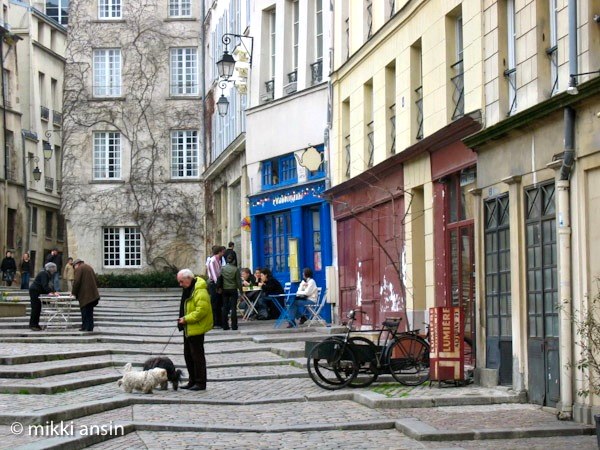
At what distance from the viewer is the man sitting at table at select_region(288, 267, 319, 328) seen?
85.4ft

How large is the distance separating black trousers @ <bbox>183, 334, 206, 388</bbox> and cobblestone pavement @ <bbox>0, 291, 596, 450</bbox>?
22 cm

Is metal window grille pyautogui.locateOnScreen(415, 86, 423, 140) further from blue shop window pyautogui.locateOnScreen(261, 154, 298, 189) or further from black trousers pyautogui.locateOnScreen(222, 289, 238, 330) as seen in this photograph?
blue shop window pyautogui.locateOnScreen(261, 154, 298, 189)

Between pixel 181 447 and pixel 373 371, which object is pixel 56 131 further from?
pixel 181 447

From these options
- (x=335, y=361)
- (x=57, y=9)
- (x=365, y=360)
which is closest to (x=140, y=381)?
(x=335, y=361)

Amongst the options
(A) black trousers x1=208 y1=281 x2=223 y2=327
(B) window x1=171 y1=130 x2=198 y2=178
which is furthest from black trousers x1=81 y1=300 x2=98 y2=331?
(B) window x1=171 y1=130 x2=198 y2=178

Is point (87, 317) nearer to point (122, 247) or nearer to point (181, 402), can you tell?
point (181, 402)

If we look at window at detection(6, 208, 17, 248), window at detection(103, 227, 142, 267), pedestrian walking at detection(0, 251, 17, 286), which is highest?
window at detection(6, 208, 17, 248)

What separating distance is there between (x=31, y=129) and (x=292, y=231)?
27.6 metres

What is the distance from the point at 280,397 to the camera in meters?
15.7

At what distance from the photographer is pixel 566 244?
13258 mm

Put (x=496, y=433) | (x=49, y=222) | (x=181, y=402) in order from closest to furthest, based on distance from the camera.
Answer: (x=496, y=433), (x=181, y=402), (x=49, y=222)

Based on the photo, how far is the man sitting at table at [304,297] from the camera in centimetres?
2602

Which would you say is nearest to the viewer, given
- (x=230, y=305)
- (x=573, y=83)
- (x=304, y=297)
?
(x=573, y=83)

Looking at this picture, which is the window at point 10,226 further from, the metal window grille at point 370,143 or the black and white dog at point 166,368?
the black and white dog at point 166,368
